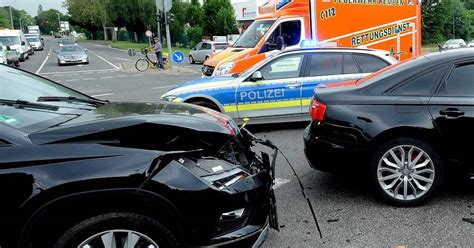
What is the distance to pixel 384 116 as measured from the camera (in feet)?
13.7

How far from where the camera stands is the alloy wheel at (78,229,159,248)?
248 centimetres

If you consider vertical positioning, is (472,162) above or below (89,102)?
below

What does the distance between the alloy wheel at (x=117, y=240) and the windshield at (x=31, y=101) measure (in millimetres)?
812

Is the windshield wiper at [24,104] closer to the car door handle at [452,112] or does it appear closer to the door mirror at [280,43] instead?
the car door handle at [452,112]

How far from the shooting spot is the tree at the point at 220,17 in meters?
47.2

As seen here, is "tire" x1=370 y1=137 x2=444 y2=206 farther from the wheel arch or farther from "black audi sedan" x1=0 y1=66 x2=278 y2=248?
the wheel arch

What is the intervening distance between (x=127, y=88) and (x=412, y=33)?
31.8 feet

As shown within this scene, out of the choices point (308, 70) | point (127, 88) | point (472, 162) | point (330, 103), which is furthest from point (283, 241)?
point (127, 88)

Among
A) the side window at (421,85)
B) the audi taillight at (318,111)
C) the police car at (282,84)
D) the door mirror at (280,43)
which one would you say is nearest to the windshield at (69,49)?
the door mirror at (280,43)

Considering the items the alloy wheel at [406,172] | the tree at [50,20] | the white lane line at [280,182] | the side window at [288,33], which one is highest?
the tree at [50,20]

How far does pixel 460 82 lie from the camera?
164 inches

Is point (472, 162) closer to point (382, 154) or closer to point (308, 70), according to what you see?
point (382, 154)

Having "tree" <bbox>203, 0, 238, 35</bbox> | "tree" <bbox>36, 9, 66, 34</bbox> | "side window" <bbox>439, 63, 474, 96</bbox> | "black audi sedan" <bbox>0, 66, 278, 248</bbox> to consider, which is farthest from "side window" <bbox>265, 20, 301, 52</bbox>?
"tree" <bbox>36, 9, 66, 34</bbox>

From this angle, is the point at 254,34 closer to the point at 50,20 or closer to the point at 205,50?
the point at 205,50
